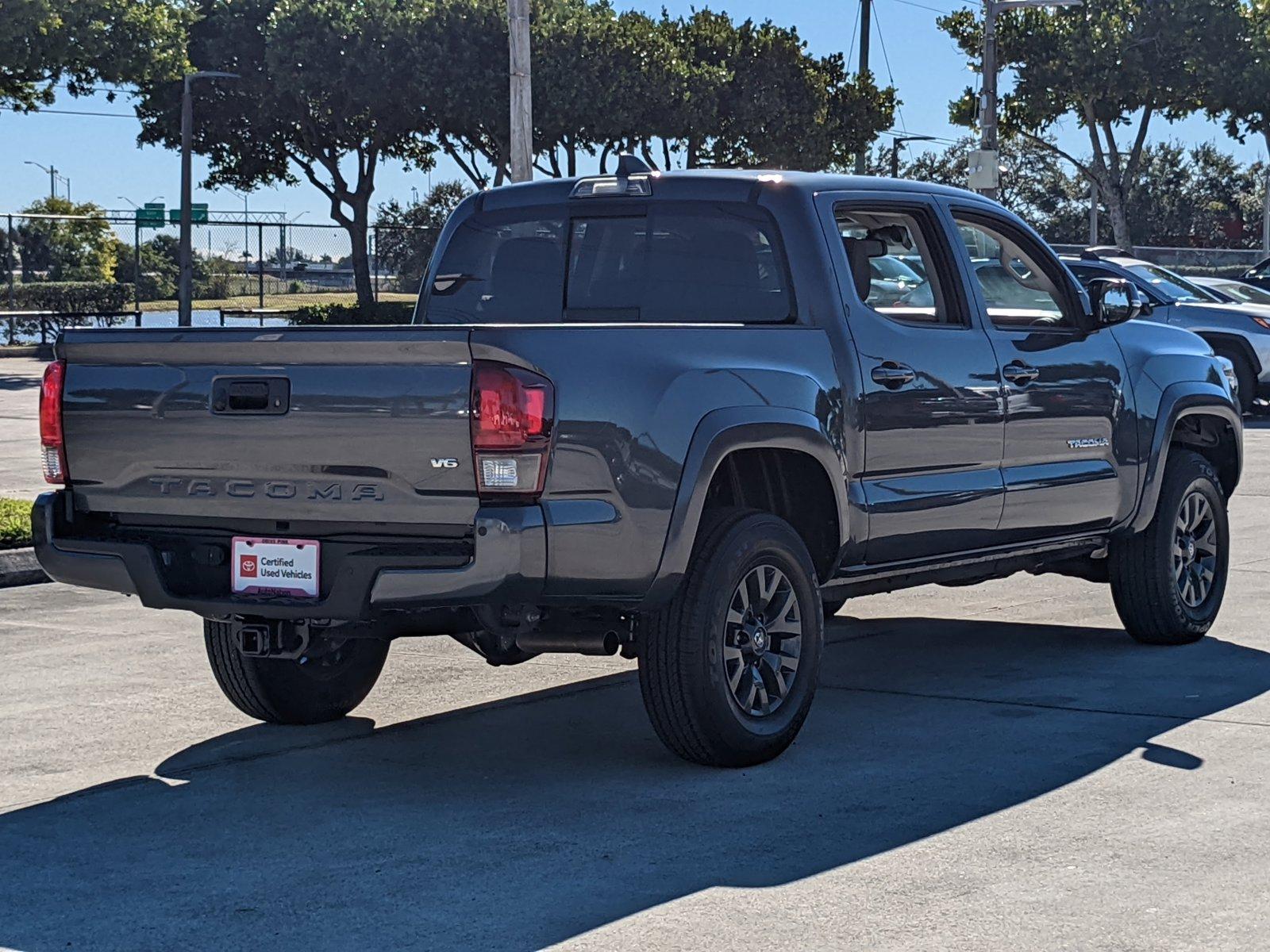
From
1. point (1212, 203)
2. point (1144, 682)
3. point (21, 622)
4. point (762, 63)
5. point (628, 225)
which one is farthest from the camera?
point (1212, 203)

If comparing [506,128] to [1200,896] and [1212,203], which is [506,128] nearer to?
[1200,896]

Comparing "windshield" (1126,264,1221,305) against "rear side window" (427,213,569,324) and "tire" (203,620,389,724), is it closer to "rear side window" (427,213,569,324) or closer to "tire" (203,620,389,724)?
"rear side window" (427,213,569,324)

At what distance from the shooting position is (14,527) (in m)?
11.1

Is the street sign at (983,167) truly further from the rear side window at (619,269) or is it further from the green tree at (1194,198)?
the green tree at (1194,198)

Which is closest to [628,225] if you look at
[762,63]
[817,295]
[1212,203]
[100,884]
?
[817,295]

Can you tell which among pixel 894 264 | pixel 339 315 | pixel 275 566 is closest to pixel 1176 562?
pixel 894 264

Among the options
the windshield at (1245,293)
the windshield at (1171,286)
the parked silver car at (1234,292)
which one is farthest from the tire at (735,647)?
the windshield at (1245,293)

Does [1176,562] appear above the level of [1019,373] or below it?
below

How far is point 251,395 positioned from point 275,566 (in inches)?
20.9

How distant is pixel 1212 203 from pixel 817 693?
84293mm

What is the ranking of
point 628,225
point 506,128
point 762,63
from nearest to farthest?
point 628,225 → point 506,128 → point 762,63

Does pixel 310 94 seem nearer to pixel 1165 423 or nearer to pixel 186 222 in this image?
pixel 186 222

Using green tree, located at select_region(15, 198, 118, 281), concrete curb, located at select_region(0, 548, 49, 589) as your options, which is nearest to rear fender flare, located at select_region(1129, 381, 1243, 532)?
concrete curb, located at select_region(0, 548, 49, 589)

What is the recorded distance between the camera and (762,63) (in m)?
53.0
